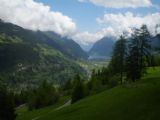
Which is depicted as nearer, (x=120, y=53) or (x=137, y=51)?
(x=137, y=51)

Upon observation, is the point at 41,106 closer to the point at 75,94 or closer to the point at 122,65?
the point at 75,94

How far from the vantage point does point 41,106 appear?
13875cm

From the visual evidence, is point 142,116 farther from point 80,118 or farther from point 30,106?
point 30,106

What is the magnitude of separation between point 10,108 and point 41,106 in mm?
70520

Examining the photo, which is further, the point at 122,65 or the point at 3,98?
the point at 122,65

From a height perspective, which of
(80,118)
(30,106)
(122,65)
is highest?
(122,65)

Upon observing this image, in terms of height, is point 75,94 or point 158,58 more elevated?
point 158,58

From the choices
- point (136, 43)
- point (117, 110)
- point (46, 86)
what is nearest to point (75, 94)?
point (136, 43)

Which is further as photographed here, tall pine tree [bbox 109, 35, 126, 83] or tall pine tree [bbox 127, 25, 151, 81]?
tall pine tree [bbox 109, 35, 126, 83]

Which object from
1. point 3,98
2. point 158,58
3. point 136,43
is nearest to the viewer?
point 3,98

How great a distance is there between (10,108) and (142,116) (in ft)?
119

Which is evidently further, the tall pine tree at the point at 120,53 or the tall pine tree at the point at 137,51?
the tall pine tree at the point at 120,53

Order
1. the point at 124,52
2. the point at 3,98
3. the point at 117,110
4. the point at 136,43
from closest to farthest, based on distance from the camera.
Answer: the point at 117,110
the point at 3,98
the point at 136,43
the point at 124,52

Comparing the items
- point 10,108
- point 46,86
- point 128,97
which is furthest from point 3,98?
point 46,86
